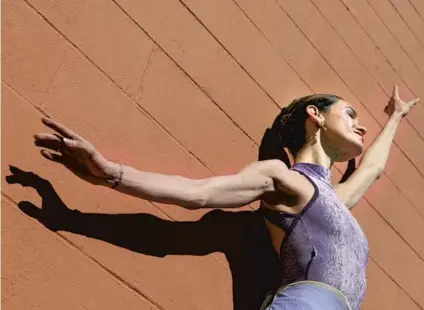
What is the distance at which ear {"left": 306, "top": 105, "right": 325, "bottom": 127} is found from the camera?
6.45ft

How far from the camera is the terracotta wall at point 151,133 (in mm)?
1345

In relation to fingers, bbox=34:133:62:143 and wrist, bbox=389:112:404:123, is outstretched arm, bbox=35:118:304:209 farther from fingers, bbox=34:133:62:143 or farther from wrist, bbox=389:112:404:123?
wrist, bbox=389:112:404:123

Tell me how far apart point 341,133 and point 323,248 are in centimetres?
51

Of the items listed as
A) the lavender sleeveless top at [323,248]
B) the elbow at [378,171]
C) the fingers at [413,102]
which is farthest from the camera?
the fingers at [413,102]

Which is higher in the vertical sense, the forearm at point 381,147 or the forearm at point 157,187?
the forearm at point 157,187

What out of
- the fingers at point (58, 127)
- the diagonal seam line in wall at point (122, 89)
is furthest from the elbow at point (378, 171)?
the fingers at point (58, 127)

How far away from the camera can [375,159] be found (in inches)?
89.4

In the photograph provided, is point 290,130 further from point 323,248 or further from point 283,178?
point 323,248

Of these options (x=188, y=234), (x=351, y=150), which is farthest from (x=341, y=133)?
(x=188, y=234)

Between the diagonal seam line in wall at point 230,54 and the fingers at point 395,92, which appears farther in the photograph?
the fingers at point 395,92

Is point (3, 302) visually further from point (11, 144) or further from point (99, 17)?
point (99, 17)

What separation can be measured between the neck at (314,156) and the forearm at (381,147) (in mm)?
368

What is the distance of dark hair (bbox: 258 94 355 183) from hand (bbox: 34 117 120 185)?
81cm

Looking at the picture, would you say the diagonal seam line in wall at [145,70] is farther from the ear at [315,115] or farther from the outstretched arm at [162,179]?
the ear at [315,115]
